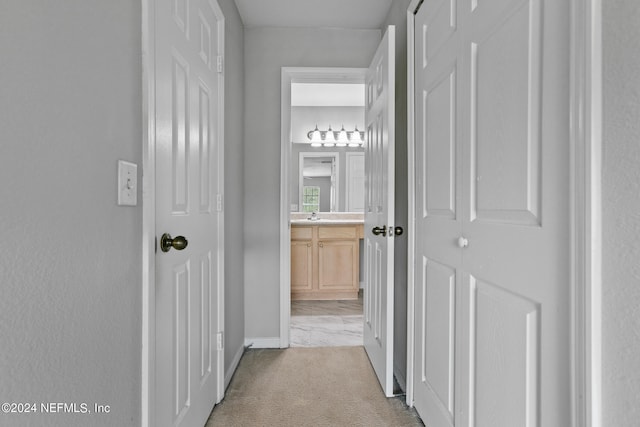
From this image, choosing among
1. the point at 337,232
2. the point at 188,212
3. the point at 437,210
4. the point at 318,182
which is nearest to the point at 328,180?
the point at 318,182

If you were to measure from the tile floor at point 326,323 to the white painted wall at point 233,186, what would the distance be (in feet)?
1.89

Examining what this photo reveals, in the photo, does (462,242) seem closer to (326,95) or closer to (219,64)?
(219,64)

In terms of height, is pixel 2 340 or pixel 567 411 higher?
pixel 2 340

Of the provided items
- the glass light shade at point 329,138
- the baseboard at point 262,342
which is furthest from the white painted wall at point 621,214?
the glass light shade at point 329,138

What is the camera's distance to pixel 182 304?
1.42 metres

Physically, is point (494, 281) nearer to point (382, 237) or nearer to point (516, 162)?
point (516, 162)

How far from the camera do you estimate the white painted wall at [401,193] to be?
6.72ft

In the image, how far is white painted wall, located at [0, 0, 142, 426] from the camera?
0.61 meters

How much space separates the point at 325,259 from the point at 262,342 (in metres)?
1.42

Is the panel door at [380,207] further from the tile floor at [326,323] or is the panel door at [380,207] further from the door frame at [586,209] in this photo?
the door frame at [586,209]

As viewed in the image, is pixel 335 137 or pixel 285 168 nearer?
pixel 285 168

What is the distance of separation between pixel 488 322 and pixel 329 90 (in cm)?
336

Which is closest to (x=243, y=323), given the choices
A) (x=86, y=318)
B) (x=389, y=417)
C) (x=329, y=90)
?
(x=389, y=417)

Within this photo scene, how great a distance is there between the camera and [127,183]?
0.96 m
